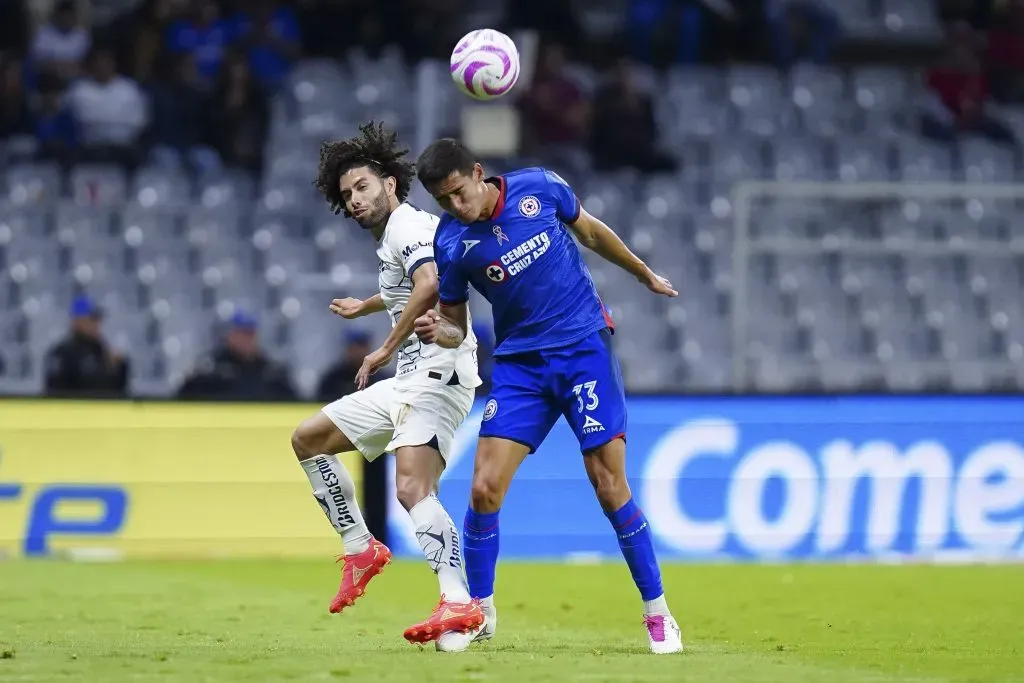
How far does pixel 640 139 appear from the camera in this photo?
60.0 feet

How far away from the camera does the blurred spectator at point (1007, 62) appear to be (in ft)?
65.5

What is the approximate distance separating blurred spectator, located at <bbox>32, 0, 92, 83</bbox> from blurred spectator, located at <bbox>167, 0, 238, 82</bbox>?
38.4 inches

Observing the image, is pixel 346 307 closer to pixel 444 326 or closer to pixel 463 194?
pixel 444 326

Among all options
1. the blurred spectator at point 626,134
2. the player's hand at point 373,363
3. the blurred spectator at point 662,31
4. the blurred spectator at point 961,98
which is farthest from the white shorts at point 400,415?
the blurred spectator at point 961,98

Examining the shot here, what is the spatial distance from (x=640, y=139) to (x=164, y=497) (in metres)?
6.92

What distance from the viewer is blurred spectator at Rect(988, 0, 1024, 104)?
20.0 meters

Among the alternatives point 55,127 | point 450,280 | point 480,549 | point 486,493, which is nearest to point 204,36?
point 55,127

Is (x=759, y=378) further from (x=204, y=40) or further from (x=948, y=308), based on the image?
(x=204, y=40)

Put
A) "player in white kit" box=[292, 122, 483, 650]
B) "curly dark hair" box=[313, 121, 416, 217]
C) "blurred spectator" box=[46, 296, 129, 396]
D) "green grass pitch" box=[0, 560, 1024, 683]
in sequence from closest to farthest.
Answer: "green grass pitch" box=[0, 560, 1024, 683] → "player in white kit" box=[292, 122, 483, 650] → "curly dark hair" box=[313, 121, 416, 217] → "blurred spectator" box=[46, 296, 129, 396]

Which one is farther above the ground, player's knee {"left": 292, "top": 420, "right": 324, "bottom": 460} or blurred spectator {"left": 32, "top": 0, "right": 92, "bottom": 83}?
blurred spectator {"left": 32, "top": 0, "right": 92, "bottom": 83}

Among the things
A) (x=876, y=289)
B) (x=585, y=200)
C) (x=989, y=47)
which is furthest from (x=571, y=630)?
(x=989, y=47)

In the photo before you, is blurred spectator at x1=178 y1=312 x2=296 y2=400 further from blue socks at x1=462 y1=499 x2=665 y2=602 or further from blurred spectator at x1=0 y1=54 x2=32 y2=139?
blue socks at x1=462 y1=499 x2=665 y2=602

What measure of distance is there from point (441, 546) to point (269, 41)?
11921 millimetres

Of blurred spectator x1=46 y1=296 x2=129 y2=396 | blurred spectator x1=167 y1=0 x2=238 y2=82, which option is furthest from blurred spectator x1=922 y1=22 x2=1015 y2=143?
blurred spectator x1=46 y1=296 x2=129 y2=396
